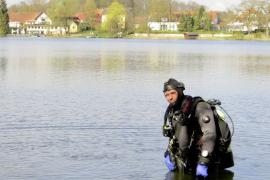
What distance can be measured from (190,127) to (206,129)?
0.35m

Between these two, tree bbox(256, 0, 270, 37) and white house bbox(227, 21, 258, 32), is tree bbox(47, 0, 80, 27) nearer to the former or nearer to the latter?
white house bbox(227, 21, 258, 32)

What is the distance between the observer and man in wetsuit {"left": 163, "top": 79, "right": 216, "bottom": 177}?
32.9ft

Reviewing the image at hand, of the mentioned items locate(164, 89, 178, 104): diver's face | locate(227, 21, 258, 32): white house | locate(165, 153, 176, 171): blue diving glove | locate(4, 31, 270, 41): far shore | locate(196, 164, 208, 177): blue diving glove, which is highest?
locate(164, 89, 178, 104): diver's face

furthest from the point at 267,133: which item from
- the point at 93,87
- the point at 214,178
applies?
the point at 93,87

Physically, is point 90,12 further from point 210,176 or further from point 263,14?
point 210,176

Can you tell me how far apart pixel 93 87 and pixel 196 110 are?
55.9 feet

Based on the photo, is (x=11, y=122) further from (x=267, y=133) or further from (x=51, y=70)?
(x=51, y=70)

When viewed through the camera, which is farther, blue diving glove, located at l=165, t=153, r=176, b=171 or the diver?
blue diving glove, located at l=165, t=153, r=176, b=171

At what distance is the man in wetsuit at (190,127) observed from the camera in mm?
10031

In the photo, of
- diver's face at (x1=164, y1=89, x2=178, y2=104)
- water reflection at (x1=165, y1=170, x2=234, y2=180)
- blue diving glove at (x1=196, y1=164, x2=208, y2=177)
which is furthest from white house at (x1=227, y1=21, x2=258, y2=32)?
diver's face at (x1=164, y1=89, x2=178, y2=104)

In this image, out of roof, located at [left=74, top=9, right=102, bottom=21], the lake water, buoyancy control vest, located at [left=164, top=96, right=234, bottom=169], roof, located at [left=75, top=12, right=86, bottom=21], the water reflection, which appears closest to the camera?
buoyancy control vest, located at [left=164, top=96, right=234, bottom=169]

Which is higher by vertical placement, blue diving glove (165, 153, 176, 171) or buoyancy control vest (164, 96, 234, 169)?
buoyancy control vest (164, 96, 234, 169)

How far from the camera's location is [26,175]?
37.5 ft

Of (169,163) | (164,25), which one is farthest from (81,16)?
(169,163)
